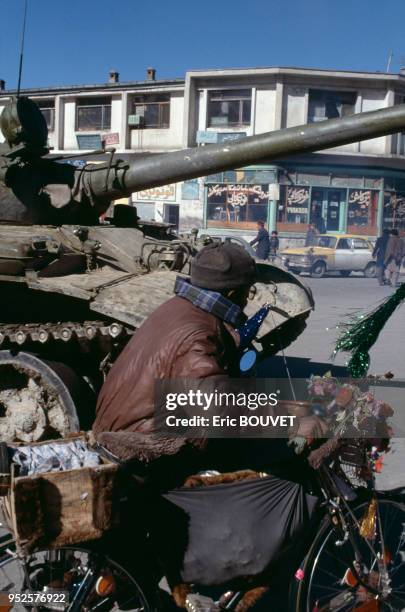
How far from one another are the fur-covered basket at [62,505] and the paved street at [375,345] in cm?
149

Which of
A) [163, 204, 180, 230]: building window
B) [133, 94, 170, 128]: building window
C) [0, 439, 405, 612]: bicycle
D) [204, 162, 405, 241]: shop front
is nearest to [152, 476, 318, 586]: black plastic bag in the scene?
[0, 439, 405, 612]: bicycle

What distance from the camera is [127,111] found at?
97.1 feet

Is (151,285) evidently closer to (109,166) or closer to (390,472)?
(109,166)

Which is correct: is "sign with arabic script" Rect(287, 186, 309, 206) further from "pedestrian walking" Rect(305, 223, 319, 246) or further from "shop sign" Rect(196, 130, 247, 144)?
"shop sign" Rect(196, 130, 247, 144)

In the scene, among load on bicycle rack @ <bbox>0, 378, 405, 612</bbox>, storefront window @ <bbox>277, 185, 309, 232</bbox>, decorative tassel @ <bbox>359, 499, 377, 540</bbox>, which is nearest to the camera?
load on bicycle rack @ <bbox>0, 378, 405, 612</bbox>

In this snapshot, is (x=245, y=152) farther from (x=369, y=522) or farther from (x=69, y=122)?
(x=69, y=122)

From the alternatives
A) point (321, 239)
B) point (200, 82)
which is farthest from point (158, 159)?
point (200, 82)

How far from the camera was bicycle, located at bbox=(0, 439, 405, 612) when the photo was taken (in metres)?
2.85

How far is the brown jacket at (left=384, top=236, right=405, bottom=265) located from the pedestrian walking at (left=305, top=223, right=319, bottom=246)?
6.26 metres

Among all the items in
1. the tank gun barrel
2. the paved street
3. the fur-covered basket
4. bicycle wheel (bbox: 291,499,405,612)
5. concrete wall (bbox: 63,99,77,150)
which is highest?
concrete wall (bbox: 63,99,77,150)

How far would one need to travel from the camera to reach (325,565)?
3.23 metres

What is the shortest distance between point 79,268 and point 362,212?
24124 millimetres

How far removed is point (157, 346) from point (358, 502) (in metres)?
1.16

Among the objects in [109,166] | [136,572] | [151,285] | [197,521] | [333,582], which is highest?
[109,166]
